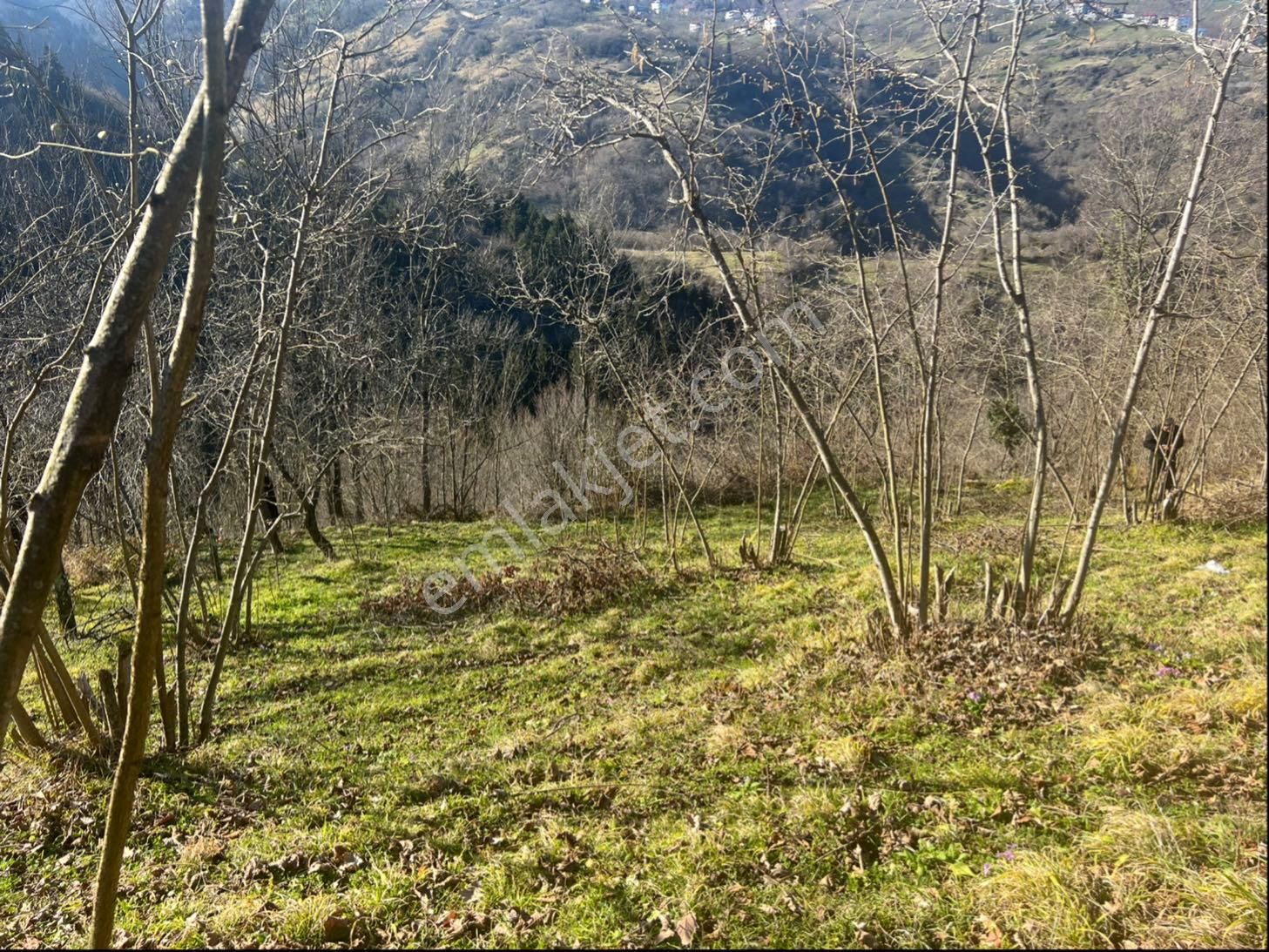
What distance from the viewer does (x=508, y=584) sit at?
322 inches

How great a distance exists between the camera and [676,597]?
310 inches

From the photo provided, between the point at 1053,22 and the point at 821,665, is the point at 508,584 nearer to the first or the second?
the point at 821,665

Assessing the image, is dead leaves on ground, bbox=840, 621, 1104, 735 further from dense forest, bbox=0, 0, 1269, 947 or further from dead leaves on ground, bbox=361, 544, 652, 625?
dead leaves on ground, bbox=361, 544, 652, 625

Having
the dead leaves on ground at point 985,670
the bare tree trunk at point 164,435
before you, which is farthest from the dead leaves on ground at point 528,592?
the bare tree trunk at point 164,435

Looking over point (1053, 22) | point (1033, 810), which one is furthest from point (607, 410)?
point (1033, 810)

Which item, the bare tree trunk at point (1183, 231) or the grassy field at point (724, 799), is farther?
the bare tree trunk at point (1183, 231)

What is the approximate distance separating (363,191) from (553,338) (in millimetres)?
19225

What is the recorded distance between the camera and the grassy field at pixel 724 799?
262 centimetres

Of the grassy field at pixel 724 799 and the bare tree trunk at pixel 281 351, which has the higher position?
the bare tree trunk at pixel 281 351

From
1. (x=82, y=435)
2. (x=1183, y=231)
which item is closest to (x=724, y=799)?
(x=82, y=435)

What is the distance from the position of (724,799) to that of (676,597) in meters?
4.34

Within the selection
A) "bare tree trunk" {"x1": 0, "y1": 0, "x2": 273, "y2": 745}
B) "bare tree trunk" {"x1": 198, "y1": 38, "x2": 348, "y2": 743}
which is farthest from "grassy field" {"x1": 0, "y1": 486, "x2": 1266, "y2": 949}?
"bare tree trunk" {"x1": 0, "y1": 0, "x2": 273, "y2": 745}

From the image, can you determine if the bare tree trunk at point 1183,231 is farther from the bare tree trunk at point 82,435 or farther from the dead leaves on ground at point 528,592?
the dead leaves on ground at point 528,592

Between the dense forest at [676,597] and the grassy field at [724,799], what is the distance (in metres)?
0.02
